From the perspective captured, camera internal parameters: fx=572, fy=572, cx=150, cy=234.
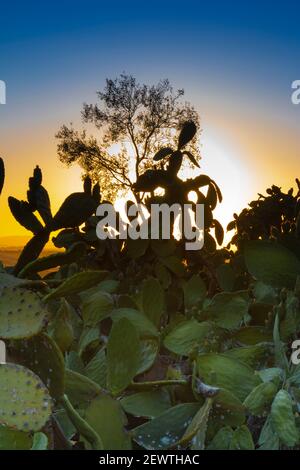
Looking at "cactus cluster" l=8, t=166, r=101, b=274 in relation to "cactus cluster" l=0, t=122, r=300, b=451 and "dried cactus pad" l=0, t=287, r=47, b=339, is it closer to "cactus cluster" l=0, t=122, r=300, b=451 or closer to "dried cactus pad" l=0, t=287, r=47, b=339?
"cactus cluster" l=0, t=122, r=300, b=451

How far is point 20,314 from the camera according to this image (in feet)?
2.70

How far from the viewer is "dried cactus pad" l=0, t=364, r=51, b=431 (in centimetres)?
77

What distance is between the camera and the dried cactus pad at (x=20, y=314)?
82cm

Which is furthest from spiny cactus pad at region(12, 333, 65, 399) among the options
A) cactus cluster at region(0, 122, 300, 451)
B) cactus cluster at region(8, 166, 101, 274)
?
cactus cluster at region(8, 166, 101, 274)

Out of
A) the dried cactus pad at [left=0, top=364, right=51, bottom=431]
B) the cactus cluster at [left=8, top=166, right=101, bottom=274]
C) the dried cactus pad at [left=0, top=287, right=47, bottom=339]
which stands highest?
the cactus cluster at [left=8, top=166, right=101, bottom=274]

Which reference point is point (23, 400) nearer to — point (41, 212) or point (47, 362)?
point (47, 362)

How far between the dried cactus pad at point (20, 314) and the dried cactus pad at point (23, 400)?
0.06m

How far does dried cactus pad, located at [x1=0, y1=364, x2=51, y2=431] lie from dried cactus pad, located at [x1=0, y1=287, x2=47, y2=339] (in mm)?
55

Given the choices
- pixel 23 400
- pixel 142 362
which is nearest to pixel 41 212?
pixel 142 362

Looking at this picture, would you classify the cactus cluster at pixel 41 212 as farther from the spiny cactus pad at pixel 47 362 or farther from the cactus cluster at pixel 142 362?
the spiny cactus pad at pixel 47 362

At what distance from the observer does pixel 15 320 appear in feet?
2.73

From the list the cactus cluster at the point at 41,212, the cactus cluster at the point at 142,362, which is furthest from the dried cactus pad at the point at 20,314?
the cactus cluster at the point at 41,212

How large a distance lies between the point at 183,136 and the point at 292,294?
858 millimetres
